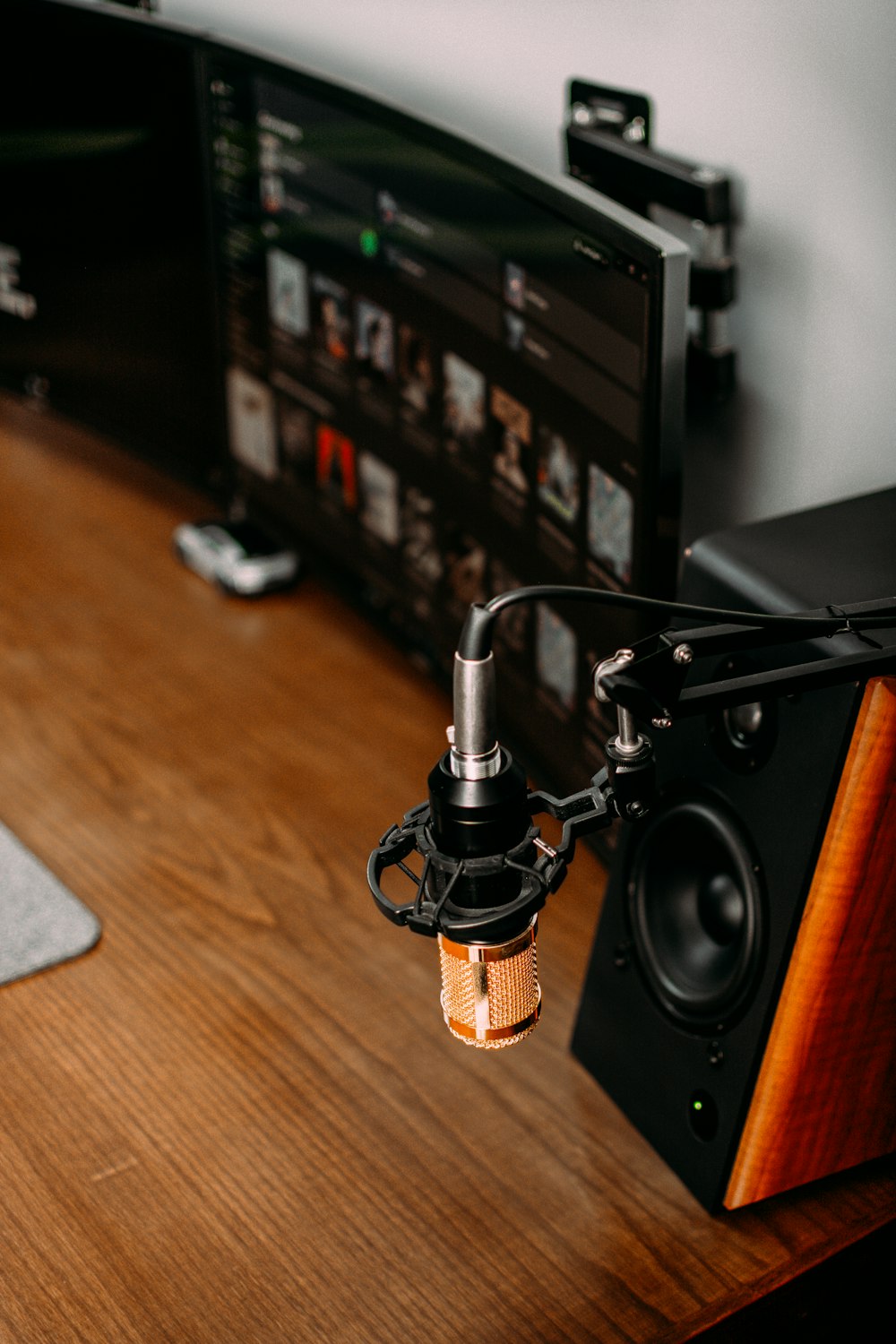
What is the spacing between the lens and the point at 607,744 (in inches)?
22.2

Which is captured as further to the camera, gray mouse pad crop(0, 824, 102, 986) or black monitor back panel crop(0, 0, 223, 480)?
black monitor back panel crop(0, 0, 223, 480)

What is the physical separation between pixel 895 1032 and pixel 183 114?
3.40 feet

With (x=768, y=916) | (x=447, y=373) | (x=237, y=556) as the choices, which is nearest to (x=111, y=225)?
(x=237, y=556)

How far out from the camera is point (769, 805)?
71 cm

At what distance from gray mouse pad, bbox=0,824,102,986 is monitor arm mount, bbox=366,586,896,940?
1.50 feet

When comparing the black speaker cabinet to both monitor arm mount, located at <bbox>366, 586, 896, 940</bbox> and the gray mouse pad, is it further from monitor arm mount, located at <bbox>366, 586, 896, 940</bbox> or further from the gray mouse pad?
the gray mouse pad

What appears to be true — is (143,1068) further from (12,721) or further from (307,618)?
→ (307,618)

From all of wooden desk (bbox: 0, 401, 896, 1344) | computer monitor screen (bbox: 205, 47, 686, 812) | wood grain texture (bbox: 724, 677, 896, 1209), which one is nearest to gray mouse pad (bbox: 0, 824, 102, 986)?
wooden desk (bbox: 0, 401, 896, 1344)

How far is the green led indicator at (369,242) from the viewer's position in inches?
44.6

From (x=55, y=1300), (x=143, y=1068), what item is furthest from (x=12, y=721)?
(x=55, y=1300)

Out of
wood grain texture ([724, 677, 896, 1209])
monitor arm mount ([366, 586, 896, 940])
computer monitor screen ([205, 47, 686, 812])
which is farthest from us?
computer monitor screen ([205, 47, 686, 812])

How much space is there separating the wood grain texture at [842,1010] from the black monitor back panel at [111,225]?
95 cm

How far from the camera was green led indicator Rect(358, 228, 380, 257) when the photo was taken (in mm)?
1132

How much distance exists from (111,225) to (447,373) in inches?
21.3
